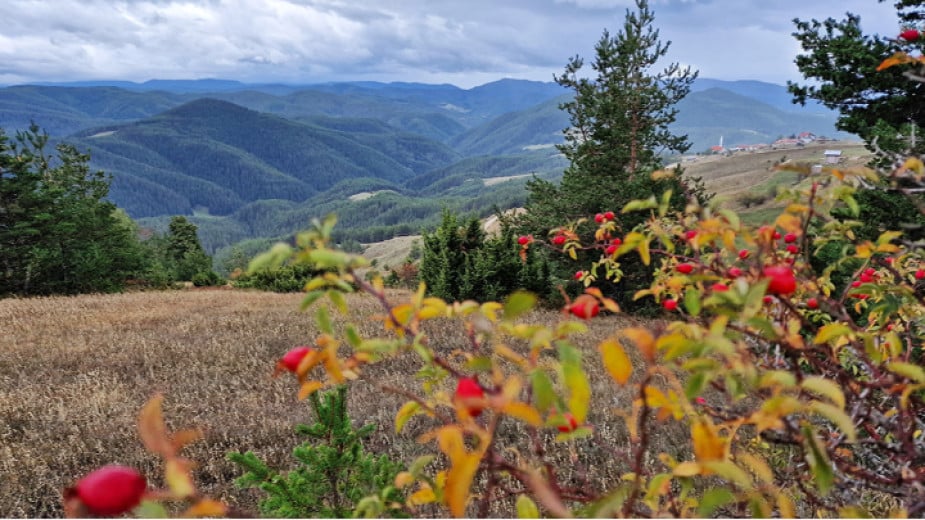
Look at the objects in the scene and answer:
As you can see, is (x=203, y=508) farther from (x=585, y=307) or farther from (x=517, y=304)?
(x=585, y=307)

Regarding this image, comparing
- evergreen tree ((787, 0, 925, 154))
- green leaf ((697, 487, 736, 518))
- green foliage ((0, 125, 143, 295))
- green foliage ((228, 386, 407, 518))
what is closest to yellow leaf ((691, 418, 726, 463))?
green leaf ((697, 487, 736, 518))

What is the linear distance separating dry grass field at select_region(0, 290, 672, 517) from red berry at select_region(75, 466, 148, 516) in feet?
6.88

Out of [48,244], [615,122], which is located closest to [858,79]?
[615,122]

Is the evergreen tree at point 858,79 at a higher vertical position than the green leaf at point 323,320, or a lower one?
higher

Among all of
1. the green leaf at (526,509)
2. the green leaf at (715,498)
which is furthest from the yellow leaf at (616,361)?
the green leaf at (526,509)

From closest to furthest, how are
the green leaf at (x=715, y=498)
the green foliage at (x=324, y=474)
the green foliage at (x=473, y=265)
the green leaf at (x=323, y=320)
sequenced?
the green leaf at (x=715, y=498) → the green leaf at (x=323, y=320) → the green foliage at (x=324, y=474) → the green foliage at (x=473, y=265)

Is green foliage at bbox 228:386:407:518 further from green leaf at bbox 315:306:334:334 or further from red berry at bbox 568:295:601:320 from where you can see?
red berry at bbox 568:295:601:320

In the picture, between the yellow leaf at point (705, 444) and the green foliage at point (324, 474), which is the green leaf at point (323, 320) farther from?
the green foliage at point (324, 474)

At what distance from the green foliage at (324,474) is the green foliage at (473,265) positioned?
10.5 m

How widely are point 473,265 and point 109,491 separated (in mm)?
13071

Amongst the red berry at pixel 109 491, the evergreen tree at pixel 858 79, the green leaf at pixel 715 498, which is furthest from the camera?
the evergreen tree at pixel 858 79

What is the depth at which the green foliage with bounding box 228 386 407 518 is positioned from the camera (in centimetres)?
241

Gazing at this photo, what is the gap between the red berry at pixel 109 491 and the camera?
669 mm

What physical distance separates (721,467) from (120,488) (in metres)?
1.02
